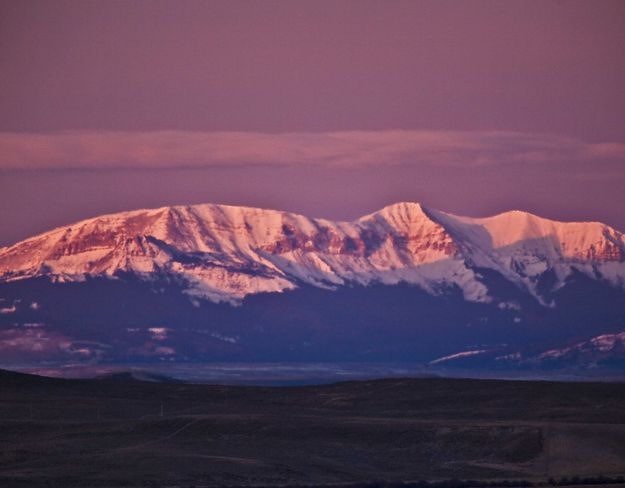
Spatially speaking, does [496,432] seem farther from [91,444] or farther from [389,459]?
[91,444]

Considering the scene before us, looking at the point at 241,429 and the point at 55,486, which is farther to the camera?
the point at 241,429

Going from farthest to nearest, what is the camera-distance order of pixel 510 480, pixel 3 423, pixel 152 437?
pixel 3 423, pixel 152 437, pixel 510 480

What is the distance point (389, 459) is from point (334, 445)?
918 cm

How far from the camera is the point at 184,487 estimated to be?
13600 cm

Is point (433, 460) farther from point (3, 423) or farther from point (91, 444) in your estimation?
point (3, 423)

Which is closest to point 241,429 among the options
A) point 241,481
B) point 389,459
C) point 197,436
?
point 197,436

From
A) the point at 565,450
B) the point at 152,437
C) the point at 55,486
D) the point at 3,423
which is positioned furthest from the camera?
the point at 3,423

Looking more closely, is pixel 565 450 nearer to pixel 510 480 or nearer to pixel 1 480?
pixel 510 480

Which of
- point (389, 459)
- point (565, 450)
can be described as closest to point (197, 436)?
point (389, 459)

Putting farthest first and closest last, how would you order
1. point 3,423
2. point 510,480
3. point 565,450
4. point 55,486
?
1. point 3,423
2. point 565,450
3. point 510,480
4. point 55,486

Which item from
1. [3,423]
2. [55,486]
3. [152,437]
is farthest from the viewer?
[3,423]

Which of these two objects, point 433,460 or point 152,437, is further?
point 152,437

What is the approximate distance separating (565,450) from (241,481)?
29010 mm

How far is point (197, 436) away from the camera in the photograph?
564 feet
